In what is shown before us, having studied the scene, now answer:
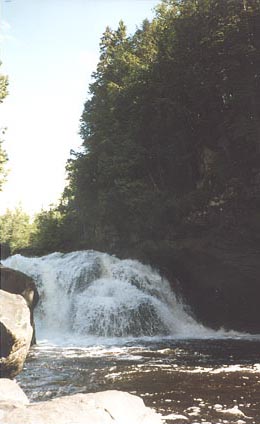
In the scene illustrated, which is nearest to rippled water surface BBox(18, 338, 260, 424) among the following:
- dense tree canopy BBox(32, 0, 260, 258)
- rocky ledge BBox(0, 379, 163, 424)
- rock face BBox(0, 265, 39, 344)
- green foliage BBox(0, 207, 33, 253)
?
rocky ledge BBox(0, 379, 163, 424)

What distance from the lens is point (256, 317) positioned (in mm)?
15922

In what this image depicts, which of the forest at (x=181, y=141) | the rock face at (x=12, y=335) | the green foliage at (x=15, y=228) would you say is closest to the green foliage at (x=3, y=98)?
the forest at (x=181, y=141)

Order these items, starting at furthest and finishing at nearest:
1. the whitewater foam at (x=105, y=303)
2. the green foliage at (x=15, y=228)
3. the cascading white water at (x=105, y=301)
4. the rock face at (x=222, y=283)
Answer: the green foliage at (x=15, y=228) → the rock face at (x=222, y=283) → the cascading white water at (x=105, y=301) → the whitewater foam at (x=105, y=303)

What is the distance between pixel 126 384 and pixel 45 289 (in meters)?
11.0

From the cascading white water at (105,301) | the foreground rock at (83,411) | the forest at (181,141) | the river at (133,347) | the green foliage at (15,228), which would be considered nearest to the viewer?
the foreground rock at (83,411)

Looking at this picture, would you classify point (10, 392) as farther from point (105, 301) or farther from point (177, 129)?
point (177, 129)

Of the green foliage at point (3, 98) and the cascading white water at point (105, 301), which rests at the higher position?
the green foliage at point (3, 98)

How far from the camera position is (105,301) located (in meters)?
15.3

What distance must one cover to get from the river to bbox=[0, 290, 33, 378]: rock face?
0.67 meters

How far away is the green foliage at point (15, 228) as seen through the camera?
86.2 meters

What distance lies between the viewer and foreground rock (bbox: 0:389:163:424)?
362 cm

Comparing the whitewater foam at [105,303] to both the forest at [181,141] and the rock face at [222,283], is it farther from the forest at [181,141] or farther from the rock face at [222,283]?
the forest at [181,141]

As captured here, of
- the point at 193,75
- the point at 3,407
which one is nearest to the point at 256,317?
the point at 193,75

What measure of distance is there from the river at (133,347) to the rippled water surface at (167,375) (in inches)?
0.6
